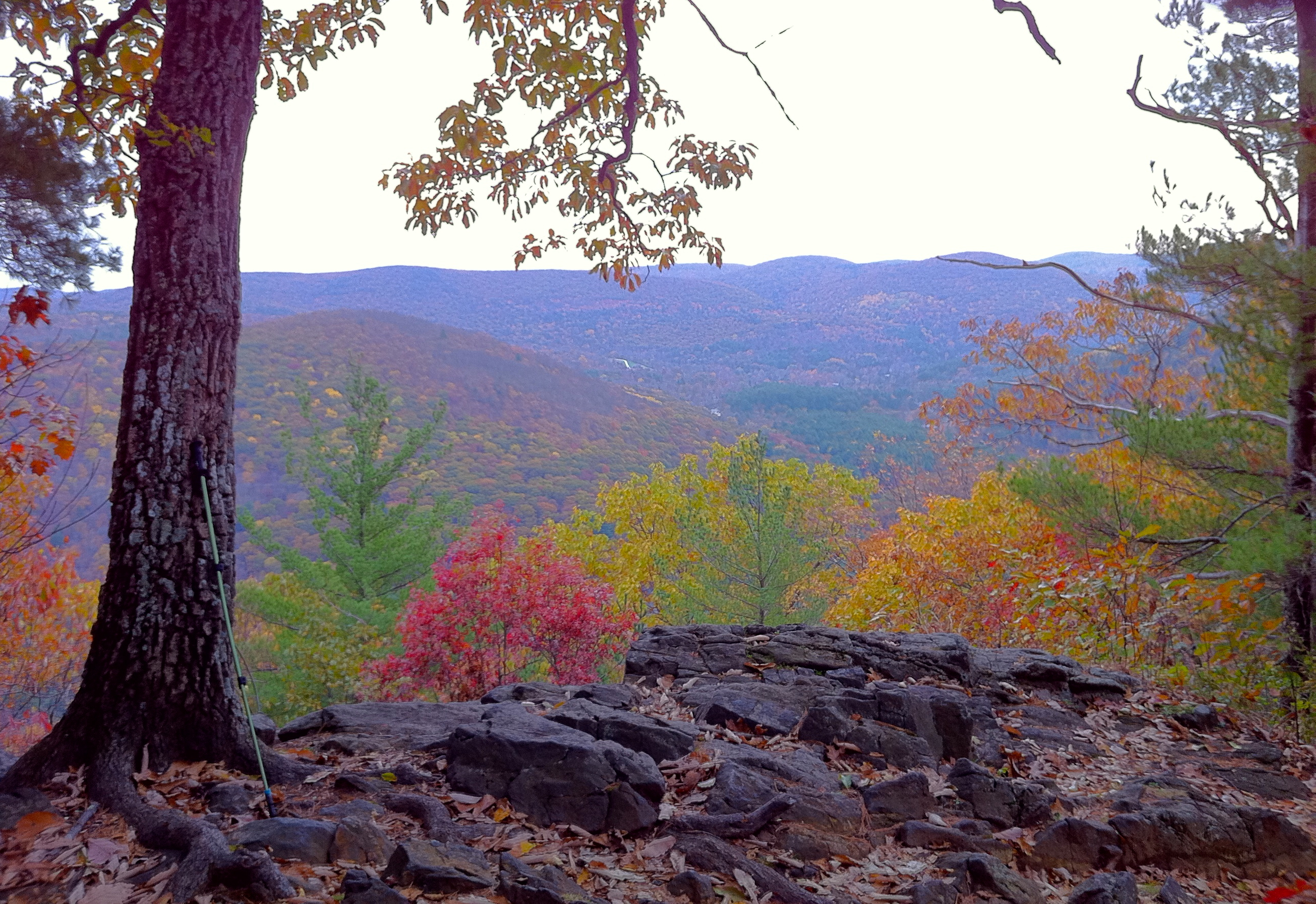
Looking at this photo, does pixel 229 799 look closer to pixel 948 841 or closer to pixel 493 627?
pixel 948 841

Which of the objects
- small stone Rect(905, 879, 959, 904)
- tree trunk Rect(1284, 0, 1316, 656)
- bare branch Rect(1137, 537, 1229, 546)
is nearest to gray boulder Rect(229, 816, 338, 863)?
small stone Rect(905, 879, 959, 904)

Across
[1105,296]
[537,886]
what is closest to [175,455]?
[537,886]

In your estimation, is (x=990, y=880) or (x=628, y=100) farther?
(x=628, y=100)

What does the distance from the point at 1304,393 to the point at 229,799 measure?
26.4 ft

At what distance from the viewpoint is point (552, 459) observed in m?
55.5

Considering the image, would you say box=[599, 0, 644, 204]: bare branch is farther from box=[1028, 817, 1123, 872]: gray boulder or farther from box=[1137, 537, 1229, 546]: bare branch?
box=[1137, 537, 1229, 546]: bare branch

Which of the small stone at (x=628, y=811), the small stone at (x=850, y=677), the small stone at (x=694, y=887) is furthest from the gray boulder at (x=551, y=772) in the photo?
the small stone at (x=850, y=677)

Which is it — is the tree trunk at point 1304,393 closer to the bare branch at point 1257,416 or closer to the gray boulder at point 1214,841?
the bare branch at point 1257,416

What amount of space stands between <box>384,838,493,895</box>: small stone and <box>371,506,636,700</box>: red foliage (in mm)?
10693

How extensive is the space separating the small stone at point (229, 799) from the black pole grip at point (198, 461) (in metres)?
1.27

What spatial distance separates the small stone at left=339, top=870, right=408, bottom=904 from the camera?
2.50 meters

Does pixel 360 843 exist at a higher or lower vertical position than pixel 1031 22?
lower

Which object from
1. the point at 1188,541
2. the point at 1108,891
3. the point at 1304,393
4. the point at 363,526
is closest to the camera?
the point at 1108,891

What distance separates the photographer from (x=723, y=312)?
316ft
